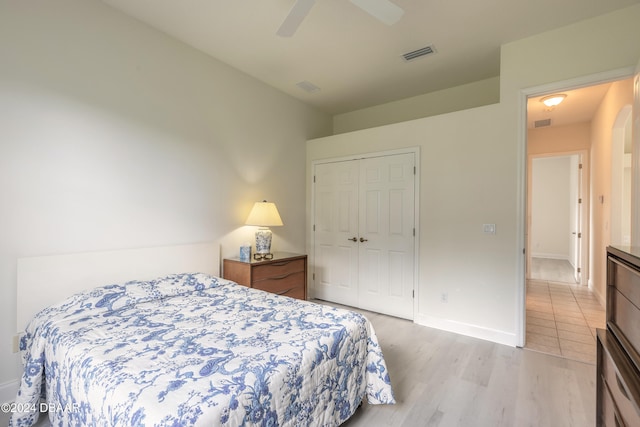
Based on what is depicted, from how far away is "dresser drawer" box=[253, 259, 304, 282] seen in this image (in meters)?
2.84

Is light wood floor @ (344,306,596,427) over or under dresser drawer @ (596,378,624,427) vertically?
under

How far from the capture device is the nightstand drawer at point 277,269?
2844 millimetres

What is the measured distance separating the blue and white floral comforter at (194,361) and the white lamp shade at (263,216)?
42.9 inches

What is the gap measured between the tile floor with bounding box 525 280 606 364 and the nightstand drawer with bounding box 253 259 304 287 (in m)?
2.27

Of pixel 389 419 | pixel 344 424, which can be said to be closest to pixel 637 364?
pixel 389 419

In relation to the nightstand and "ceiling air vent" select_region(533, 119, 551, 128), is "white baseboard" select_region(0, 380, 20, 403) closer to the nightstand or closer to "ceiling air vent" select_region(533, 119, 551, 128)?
the nightstand

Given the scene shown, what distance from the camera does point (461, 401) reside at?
1913 millimetres

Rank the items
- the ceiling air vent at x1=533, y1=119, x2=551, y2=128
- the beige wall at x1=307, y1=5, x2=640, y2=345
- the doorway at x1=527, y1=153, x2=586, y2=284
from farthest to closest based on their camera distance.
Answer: the doorway at x1=527, y1=153, x2=586, y2=284 < the ceiling air vent at x1=533, y1=119, x2=551, y2=128 < the beige wall at x1=307, y1=5, x2=640, y2=345

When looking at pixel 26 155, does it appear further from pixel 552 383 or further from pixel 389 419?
pixel 552 383

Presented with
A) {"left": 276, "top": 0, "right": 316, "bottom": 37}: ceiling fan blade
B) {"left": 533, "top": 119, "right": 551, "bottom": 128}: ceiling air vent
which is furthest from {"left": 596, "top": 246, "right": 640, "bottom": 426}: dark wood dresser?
{"left": 533, "top": 119, "right": 551, "bottom": 128}: ceiling air vent

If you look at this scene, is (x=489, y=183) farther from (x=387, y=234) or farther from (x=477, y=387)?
(x=477, y=387)

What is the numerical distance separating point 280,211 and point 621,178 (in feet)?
13.6

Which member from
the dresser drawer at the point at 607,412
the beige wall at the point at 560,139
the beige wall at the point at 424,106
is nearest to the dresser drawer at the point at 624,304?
the dresser drawer at the point at 607,412

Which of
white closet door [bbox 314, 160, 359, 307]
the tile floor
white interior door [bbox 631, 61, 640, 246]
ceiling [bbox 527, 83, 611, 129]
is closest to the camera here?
white interior door [bbox 631, 61, 640, 246]
